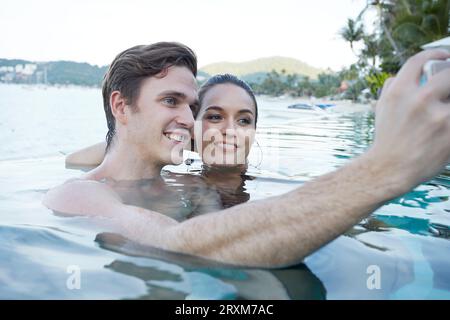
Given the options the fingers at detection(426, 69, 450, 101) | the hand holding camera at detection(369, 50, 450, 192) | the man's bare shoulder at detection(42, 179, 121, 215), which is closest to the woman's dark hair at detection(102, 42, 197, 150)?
the man's bare shoulder at detection(42, 179, 121, 215)

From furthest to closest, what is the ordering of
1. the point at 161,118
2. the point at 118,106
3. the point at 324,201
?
the point at 118,106, the point at 161,118, the point at 324,201

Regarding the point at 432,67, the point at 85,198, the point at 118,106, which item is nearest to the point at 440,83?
the point at 432,67

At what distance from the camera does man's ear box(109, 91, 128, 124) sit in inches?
124

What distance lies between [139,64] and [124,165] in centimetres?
74

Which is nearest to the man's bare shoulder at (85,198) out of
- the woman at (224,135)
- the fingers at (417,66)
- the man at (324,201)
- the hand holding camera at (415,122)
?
the man at (324,201)

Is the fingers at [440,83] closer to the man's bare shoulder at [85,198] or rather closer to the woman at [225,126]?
the man's bare shoulder at [85,198]

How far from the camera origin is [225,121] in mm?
3715

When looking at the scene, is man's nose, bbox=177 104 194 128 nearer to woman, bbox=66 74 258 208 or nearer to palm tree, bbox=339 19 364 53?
woman, bbox=66 74 258 208

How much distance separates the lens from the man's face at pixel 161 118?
119 inches

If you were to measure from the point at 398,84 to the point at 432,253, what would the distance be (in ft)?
4.83

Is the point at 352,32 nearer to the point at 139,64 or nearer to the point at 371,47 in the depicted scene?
the point at 371,47

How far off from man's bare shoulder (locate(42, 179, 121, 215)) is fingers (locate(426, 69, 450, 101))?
61.2 inches

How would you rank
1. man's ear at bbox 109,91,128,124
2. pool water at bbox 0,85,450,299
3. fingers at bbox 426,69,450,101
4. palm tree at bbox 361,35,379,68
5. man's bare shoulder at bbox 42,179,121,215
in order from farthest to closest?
palm tree at bbox 361,35,379,68
man's ear at bbox 109,91,128,124
man's bare shoulder at bbox 42,179,121,215
pool water at bbox 0,85,450,299
fingers at bbox 426,69,450,101
